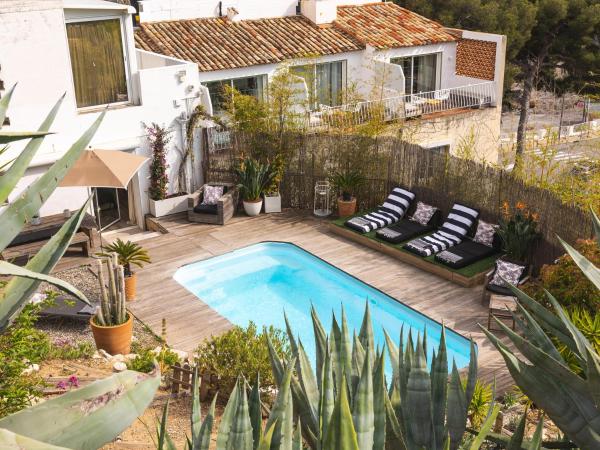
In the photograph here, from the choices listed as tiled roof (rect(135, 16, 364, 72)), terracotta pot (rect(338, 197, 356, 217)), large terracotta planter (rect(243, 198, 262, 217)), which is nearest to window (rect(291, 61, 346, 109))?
tiled roof (rect(135, 16, 364, 72))

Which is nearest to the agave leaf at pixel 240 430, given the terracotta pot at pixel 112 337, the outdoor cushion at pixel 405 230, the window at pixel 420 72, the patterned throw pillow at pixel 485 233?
the terracotta pot at pixel 112 337

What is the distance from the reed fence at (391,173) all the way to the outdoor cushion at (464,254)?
0.80 meters

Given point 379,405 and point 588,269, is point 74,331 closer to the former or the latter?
point 379,405

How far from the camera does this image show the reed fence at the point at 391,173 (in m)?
14.9

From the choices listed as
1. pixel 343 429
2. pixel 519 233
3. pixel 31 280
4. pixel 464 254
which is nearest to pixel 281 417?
pixel 343 429

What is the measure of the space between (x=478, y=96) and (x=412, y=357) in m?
21.6

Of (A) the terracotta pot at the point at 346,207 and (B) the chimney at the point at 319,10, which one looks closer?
(A) the terracotta pot at the point at 346,207

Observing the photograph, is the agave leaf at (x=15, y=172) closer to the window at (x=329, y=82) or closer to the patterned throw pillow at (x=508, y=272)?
the patterned throw pillow at (x=508, y=272)

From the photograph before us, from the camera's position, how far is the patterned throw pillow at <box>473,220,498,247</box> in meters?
15.6

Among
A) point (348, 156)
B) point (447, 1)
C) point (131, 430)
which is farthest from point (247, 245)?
point (447, 1)

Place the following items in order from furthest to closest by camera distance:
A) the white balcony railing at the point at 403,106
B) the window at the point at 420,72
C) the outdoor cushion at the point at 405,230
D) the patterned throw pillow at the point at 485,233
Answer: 1. the window at the point at 420,72
2. the white balcony railing at the point at 403,106
3. the outdoor cushion at the point at 405,230
4. the patterned throw pillow at the point at 485,233

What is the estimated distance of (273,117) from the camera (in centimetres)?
1875

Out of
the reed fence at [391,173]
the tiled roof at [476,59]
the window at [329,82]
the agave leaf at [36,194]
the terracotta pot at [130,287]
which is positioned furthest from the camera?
the tiled roof at [476,59]

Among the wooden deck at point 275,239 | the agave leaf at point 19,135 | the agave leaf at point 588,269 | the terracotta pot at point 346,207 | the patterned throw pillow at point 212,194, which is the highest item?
the agave leaf at point 19,135
